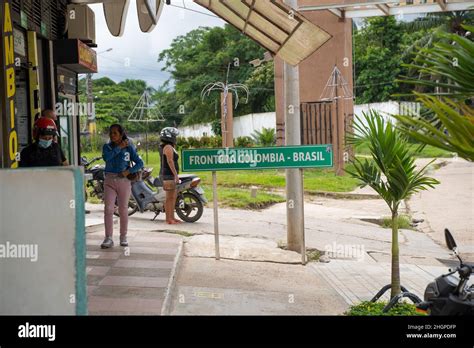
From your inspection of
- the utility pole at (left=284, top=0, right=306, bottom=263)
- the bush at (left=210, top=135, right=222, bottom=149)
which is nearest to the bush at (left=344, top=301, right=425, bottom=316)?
the utility pole at (left=284, top=0, right=306, bottom=263)

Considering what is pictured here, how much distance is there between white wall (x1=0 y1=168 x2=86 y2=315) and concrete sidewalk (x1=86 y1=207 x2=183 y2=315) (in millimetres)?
1060

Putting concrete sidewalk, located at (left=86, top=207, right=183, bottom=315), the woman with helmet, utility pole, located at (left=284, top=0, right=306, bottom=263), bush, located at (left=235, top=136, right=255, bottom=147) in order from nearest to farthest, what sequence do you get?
concrete sidewalk, located at (left=86, top=207, right=183, bottom=315) < utility pole, located at (left=284, top=0, right=306, bottom=263) < the woman with helmet < bush, located at (left=235, top=136, right=255, bottom=147)

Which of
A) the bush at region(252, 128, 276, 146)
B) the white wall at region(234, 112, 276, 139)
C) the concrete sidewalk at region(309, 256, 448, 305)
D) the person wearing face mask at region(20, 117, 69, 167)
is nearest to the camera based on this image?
the person wearing face mask at region(20, 117, 69, 167)

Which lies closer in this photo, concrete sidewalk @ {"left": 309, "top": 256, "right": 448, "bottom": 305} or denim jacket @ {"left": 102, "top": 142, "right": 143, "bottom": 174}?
concrete sidewalk @ {"left": 309, "top": 256, "right": 448, "bottom": 305}

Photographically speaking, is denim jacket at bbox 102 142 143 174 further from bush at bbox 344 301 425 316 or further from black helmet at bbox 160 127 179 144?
bush at bbox 344 301 425 316

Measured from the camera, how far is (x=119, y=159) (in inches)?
283

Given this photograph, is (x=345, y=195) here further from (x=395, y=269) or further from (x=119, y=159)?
(x=395, y=269)

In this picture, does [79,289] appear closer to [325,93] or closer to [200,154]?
[200,154]

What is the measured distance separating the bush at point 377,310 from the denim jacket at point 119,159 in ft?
9.79

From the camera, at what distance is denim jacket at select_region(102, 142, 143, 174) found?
717cm

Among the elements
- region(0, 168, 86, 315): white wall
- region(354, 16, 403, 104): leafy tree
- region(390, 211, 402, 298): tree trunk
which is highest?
region(354, 16, 403, 104): leafy tree

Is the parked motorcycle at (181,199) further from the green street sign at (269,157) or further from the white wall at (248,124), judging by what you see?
the white wall at (248,124)

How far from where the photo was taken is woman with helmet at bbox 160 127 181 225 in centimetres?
977

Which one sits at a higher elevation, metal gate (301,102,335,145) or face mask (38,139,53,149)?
metal gate (301,102,335,145)
